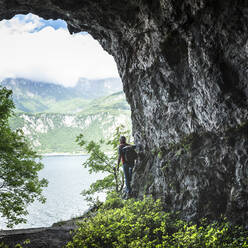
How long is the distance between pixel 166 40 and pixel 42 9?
1058 cm

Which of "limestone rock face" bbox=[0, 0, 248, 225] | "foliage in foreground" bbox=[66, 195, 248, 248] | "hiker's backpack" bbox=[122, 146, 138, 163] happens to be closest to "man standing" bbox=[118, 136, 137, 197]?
"hiker's backpack" bbox=[122, 146, 138, 163]

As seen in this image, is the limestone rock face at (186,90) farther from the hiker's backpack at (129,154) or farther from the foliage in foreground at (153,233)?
the foliage in foreground at (153,233)

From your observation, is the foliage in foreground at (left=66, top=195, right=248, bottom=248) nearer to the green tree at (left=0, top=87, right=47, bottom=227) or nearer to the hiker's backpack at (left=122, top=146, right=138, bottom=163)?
the hiker's backpack at (left=122, top=146, right=138, bottom=163)

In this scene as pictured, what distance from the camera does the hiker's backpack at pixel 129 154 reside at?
47.4ft

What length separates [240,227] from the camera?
7.38 m

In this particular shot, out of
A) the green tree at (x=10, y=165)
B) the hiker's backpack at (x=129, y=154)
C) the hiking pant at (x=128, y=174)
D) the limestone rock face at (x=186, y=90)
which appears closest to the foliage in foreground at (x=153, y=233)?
the limestone rock face at (x=186, y=90)

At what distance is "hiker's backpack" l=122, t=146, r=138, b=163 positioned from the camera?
1444 centimetres

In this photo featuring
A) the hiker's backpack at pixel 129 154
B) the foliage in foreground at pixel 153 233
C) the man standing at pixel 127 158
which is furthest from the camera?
the hiker's backpack at pixel 129 154

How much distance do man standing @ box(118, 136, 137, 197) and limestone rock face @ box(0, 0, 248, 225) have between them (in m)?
0.50

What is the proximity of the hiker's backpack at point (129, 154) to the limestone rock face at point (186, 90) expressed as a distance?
0.63 m

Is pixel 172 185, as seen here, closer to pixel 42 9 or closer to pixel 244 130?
pixel 244 130

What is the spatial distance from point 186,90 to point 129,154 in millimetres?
6548

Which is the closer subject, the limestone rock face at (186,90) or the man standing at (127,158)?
the limestone rock face at (186,90)

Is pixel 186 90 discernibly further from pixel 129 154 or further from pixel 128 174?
pixel 128 174
